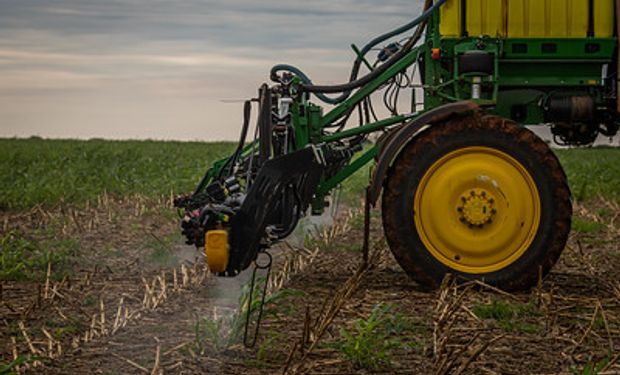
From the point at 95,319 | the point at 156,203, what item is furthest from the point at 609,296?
the point at 156,203

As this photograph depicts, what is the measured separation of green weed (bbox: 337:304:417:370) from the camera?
5.85 meters

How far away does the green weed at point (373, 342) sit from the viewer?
5.85 metres

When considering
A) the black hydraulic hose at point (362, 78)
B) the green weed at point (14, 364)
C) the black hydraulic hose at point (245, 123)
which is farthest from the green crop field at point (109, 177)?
the green weed at point (14, 364)

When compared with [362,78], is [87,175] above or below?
below

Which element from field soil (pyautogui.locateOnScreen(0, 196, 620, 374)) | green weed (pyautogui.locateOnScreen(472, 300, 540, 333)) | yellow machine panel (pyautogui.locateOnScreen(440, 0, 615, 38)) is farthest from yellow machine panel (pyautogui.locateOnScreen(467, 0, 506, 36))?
green weed (pyautogui.locateOnScreen(472, 300, 540, 333))

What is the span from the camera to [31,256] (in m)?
10.7

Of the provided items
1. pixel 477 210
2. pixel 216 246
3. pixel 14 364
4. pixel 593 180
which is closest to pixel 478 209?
pixel 477 210

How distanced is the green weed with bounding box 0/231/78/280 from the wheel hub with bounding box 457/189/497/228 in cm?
361

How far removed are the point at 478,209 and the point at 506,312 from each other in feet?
4.00

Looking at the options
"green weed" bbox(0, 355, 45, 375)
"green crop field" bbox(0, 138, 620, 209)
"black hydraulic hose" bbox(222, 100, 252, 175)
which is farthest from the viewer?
"green crop field" bbox(0, 138, 620, 209)

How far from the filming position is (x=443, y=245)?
8.45m

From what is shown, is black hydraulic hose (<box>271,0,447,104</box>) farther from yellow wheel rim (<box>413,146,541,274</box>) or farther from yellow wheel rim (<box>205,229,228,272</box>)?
yellow wheel rim (<box>205,229,228,272</box>)

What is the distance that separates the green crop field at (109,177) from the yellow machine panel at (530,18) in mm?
8052

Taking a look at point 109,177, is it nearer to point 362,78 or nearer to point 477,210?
point 362,78
